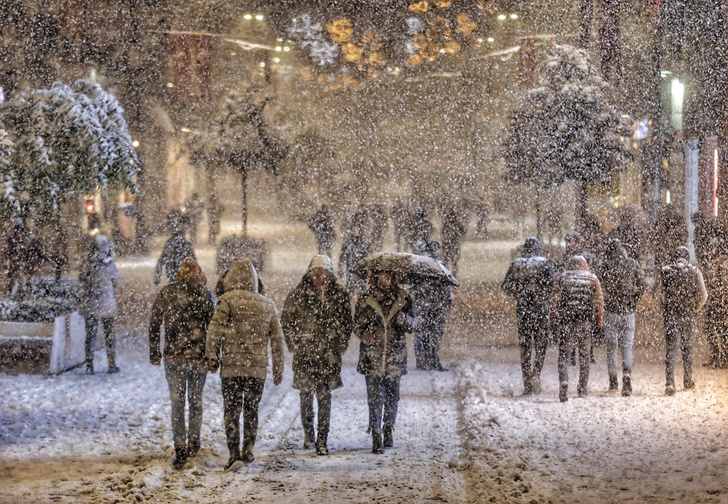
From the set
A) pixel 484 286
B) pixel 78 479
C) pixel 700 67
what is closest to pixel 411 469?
pixel 78 479

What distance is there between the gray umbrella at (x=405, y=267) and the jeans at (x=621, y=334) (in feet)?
6.47

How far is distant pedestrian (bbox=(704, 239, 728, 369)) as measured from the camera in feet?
32.0

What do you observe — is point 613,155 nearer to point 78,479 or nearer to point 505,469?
point 505,469

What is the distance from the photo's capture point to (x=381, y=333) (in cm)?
670

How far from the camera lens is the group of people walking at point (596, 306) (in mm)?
8305

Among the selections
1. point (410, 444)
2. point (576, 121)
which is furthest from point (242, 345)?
point (576, 121)

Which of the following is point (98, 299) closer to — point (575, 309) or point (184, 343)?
point (184, 343)

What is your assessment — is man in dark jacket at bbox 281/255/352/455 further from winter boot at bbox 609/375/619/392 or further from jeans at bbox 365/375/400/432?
winter boot at bbox 609/375/619/392

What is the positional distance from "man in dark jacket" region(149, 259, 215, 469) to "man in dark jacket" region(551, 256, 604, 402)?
3.80 metres

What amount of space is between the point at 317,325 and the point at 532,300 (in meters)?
3.15

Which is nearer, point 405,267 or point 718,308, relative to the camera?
point 405,267

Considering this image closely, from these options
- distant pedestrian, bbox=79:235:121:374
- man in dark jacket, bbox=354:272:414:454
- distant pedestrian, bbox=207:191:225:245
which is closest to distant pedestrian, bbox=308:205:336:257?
distant pedestrian, bbox=207:191:225:245

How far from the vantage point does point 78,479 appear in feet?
19.4

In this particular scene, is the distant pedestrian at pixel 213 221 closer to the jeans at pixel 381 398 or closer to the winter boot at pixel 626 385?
the winter boot at pixel 626 385
